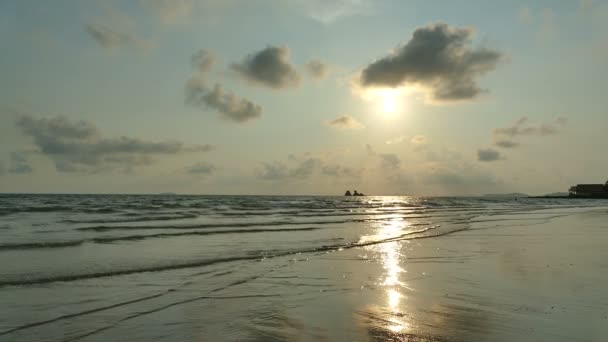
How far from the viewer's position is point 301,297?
7715 millimetres

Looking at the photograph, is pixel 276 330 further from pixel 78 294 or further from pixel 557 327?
pixel 78 294

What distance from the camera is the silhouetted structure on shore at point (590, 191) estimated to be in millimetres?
123312

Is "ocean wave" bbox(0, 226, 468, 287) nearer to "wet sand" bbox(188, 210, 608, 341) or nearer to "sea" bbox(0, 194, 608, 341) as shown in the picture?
"sea" bbox(0, 194, 608, 341)

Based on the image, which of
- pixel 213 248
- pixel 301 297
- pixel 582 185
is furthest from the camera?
pixel 582 185

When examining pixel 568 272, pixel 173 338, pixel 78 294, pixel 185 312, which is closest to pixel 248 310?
pixel 185 312

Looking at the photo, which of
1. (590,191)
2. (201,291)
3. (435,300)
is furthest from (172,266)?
(590,191)

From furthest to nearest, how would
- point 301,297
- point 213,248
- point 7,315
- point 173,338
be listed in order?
point 213,248, point 301,297, point 7,315, point 173,338

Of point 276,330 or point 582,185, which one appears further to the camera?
point 582,185

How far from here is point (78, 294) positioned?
312 inches

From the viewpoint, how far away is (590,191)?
13062 centimetres

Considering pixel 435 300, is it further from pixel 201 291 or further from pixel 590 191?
pixel 590 191

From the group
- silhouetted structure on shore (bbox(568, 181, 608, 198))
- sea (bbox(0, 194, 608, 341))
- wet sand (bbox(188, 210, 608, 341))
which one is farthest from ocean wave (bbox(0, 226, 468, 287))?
silhouetted structure on shore (bbox(568, 181, 608, 198))

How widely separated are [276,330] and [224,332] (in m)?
0.73

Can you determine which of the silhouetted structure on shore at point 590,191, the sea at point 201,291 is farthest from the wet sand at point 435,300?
the silhouetted structure on shore at point 590,191
